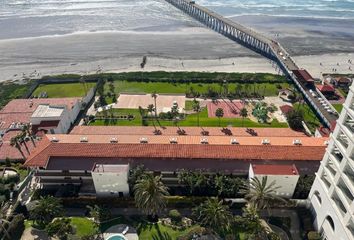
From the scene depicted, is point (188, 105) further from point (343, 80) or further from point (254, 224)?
point (343, 80)

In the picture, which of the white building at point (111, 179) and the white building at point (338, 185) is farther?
the white building at point (111, 179)

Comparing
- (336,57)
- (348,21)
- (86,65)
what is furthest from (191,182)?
(348,21)

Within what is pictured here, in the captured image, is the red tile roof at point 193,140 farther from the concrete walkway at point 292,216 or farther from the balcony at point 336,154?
the balcony at point 336,154

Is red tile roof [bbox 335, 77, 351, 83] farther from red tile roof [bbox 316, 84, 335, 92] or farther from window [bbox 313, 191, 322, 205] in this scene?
window [bbox 313, 191, 322, 205]

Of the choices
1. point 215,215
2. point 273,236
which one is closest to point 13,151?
point 215,215

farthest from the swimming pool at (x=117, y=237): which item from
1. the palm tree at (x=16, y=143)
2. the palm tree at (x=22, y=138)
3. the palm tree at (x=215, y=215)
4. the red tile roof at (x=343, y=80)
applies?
the red tile roof at (x=343, y=80)

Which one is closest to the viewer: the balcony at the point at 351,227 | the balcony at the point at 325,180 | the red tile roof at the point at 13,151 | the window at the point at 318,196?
the balcony at the point at 351,227
